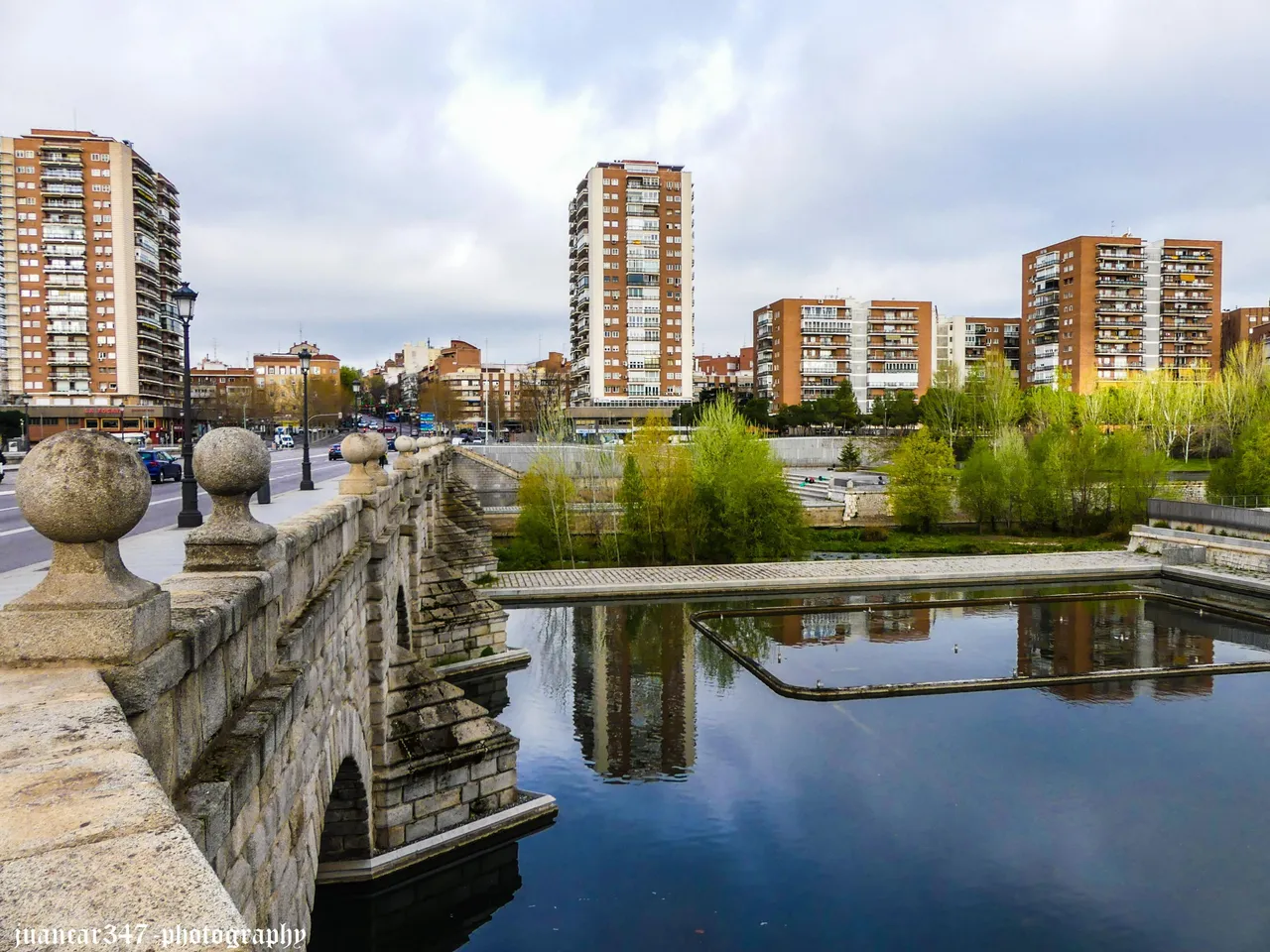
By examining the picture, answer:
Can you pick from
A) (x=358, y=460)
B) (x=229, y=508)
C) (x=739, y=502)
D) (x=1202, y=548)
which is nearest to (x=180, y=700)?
(x=229, y=508)

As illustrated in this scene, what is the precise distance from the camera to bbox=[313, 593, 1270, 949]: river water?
10250 millimetres

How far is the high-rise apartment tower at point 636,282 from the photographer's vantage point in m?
70.1

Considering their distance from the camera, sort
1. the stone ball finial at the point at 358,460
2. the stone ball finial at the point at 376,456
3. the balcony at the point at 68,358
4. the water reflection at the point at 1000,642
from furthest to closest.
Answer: the balcony at the point at 68,358, the water reflection at the point at 1000,642, the stone ball finial at the point at 376,456, the stone ball finial at the point at 358,460

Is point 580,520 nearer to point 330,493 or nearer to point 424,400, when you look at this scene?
point 330,493

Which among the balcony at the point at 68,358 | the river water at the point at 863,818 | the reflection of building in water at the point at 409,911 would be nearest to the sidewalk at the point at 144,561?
the reflection of building in water at the point at 409,911

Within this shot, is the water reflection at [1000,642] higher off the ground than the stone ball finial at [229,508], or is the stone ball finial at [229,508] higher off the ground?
the stone ball finial at [229,508]

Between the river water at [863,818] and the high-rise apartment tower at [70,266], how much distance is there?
207ft

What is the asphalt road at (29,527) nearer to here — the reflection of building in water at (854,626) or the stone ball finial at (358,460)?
the stone ball finial at (358,460)

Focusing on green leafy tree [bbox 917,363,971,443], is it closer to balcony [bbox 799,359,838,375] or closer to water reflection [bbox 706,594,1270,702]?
balcony [bbox 799,359,838,375]

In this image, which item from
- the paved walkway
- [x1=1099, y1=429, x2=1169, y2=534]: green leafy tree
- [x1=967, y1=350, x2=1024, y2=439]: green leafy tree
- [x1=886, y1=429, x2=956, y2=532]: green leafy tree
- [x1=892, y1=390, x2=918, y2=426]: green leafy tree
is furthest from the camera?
[x1=892, y1=390, x2=918, y2=426]: green leafy tree

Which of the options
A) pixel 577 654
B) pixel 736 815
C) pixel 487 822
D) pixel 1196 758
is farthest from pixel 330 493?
pixel 1196 758

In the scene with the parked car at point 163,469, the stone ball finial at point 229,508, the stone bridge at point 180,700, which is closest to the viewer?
the stone bridge at point 180,700

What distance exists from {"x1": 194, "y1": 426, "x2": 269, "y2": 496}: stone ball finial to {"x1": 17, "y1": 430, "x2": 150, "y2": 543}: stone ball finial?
1.36 metres

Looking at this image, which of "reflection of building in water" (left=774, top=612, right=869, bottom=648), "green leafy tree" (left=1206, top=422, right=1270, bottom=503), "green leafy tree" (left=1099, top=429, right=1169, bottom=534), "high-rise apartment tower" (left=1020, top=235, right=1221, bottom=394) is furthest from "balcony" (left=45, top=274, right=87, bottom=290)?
"high-rise apartment tower" (left=1020, top=235, right=1221, bottom=394)
